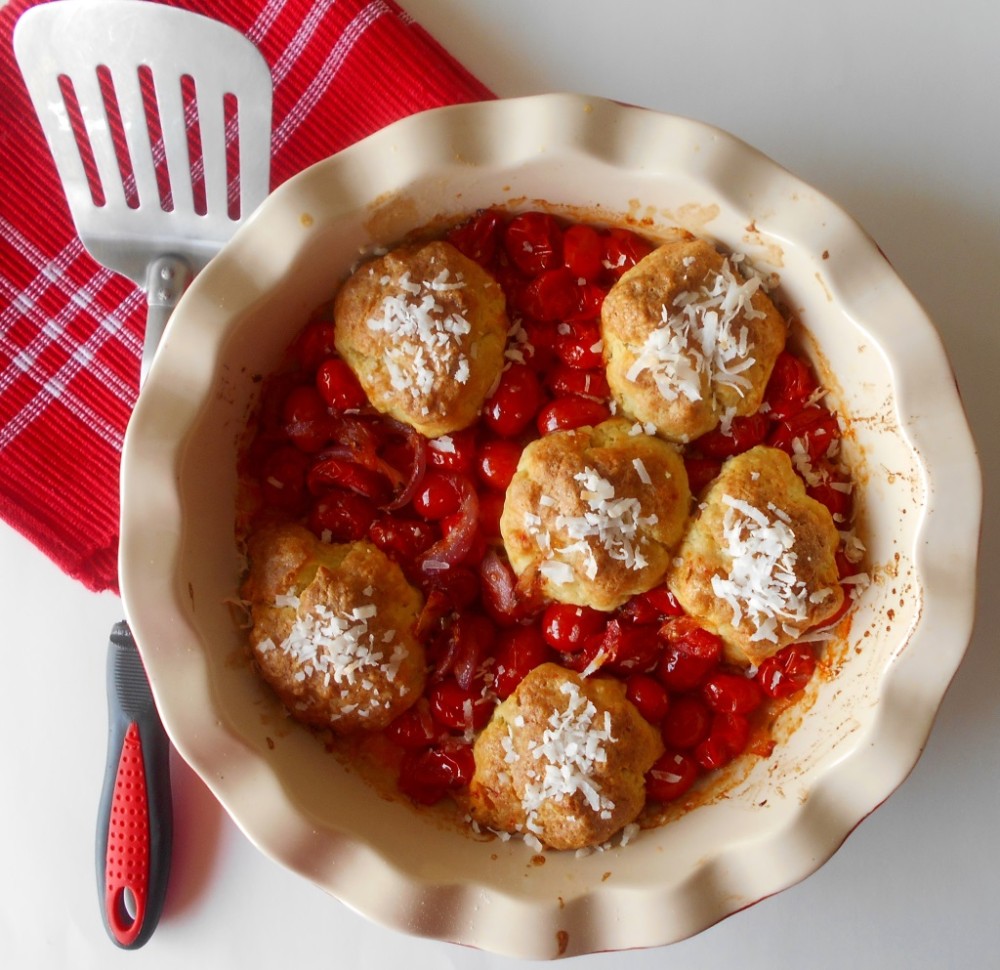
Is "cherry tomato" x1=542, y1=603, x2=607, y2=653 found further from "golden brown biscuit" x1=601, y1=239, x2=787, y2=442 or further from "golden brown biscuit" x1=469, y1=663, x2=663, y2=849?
"golden brown biscuit" x1=601, y1=239, x2=787, y2=442

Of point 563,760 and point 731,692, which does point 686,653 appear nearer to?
point 731,692

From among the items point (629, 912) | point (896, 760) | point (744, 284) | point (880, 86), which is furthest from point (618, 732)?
point (880, 86)

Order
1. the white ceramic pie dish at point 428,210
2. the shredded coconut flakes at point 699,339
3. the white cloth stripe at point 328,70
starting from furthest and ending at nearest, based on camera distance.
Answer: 1. the white cloth stripe at point 328,70
2. the shredded coconut flakes at point 699,339
3. the white ceramic pie dish at point 428,210

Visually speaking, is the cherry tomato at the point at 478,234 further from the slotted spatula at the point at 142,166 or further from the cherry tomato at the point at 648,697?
the cherry tomato at the point at 648,697

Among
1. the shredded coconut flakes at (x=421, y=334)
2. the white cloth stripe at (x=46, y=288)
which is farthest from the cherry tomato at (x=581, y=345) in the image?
the white cloth stripe at (x=46, y=288)

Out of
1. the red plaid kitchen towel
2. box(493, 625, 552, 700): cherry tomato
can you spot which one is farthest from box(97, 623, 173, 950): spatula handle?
box(493, 625, 552, 700): cherry tomato

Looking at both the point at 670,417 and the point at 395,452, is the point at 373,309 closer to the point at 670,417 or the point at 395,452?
the point at 395,452

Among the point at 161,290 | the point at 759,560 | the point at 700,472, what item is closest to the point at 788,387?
the point at 700,472

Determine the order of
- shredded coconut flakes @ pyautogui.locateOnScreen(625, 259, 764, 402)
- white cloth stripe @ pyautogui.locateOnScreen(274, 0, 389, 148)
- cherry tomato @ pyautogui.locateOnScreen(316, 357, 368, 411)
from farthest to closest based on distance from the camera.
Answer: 1. white cloth stripe @ pyautogui.locateOnScreen(274, 0, 389, 148)
2. cherry tomato @ pyautogui.locateOnScreen(316, 357, 368, 411)
3. shredded coconut flakes @ pyautogui.locateOnScreen(625, 259, 764, 402)
